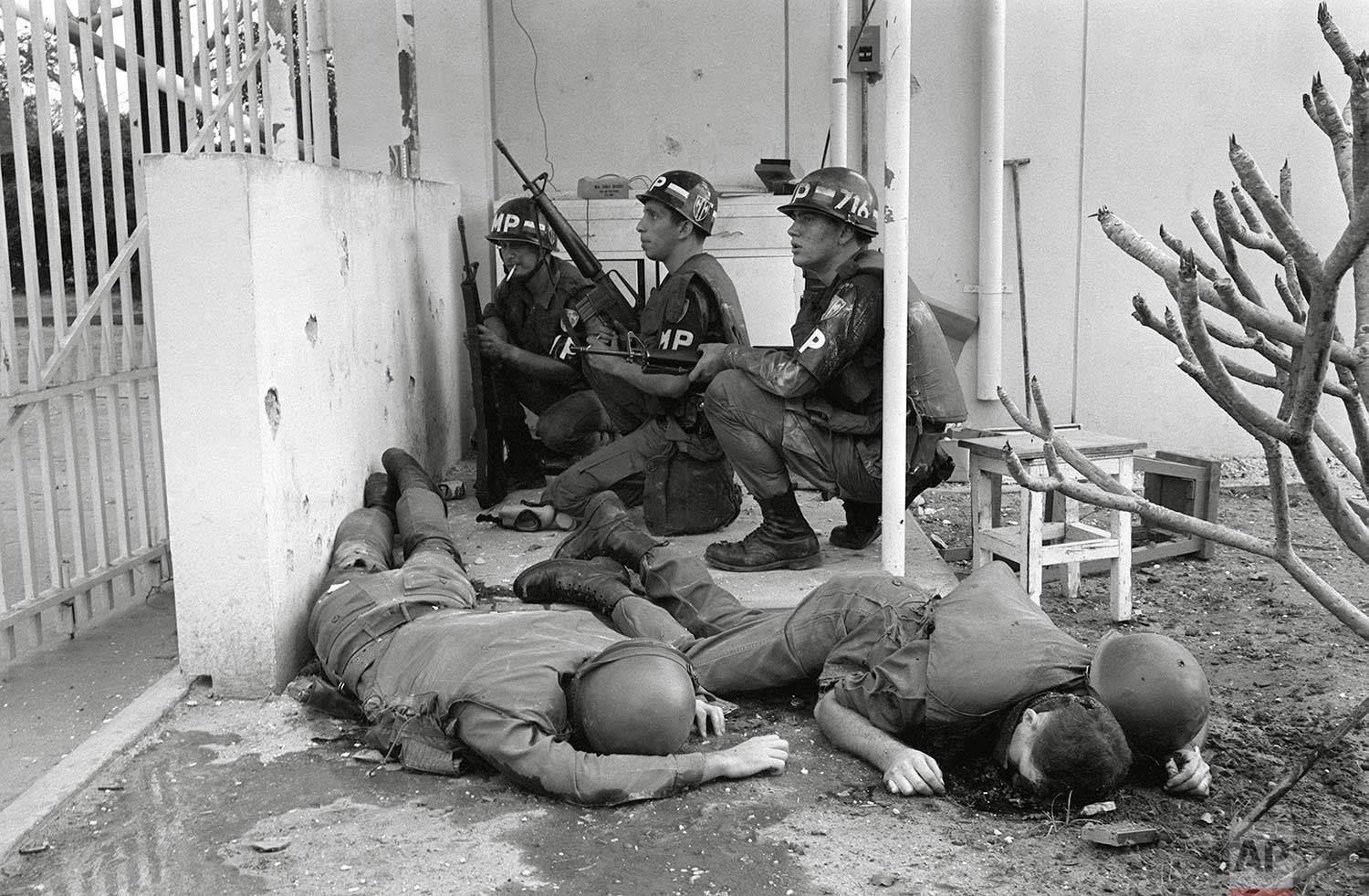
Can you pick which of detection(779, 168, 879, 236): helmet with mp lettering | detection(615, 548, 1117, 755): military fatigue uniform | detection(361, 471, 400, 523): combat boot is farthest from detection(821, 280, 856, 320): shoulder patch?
detection(361, 471, 400, 523): combat boot

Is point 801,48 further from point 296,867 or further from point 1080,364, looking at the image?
point 296,867

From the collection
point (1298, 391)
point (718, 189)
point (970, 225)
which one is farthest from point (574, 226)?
point (1298, 391)

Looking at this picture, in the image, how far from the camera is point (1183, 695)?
2.96 m

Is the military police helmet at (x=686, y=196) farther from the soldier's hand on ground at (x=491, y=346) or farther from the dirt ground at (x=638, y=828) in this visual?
the dirt ground at (x=638, y=828)

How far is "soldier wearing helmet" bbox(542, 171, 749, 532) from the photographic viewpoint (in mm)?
5414

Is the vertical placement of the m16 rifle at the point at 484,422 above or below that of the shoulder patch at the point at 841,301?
below

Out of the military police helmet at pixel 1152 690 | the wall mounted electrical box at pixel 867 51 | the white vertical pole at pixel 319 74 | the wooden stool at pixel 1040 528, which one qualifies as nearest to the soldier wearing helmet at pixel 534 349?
the white vertical pole at pixel 319 74

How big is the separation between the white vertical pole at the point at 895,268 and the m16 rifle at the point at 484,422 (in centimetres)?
224

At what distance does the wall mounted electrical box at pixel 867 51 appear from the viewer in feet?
23.4

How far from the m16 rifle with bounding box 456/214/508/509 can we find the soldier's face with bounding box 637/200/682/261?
99 cm

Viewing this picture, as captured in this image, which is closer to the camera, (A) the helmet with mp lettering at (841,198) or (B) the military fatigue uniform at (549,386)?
(A) the helmet with mp lettering at (841,198)

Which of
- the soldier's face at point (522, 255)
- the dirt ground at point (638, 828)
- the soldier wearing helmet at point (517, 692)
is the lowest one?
the dirt ground at point (638, 828)

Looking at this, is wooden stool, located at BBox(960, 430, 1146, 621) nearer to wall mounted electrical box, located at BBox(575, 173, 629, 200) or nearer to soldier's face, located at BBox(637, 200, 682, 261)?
soldier's face, located at BBox(637, 200, 682, 261)

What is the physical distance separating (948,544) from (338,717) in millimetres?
3221
